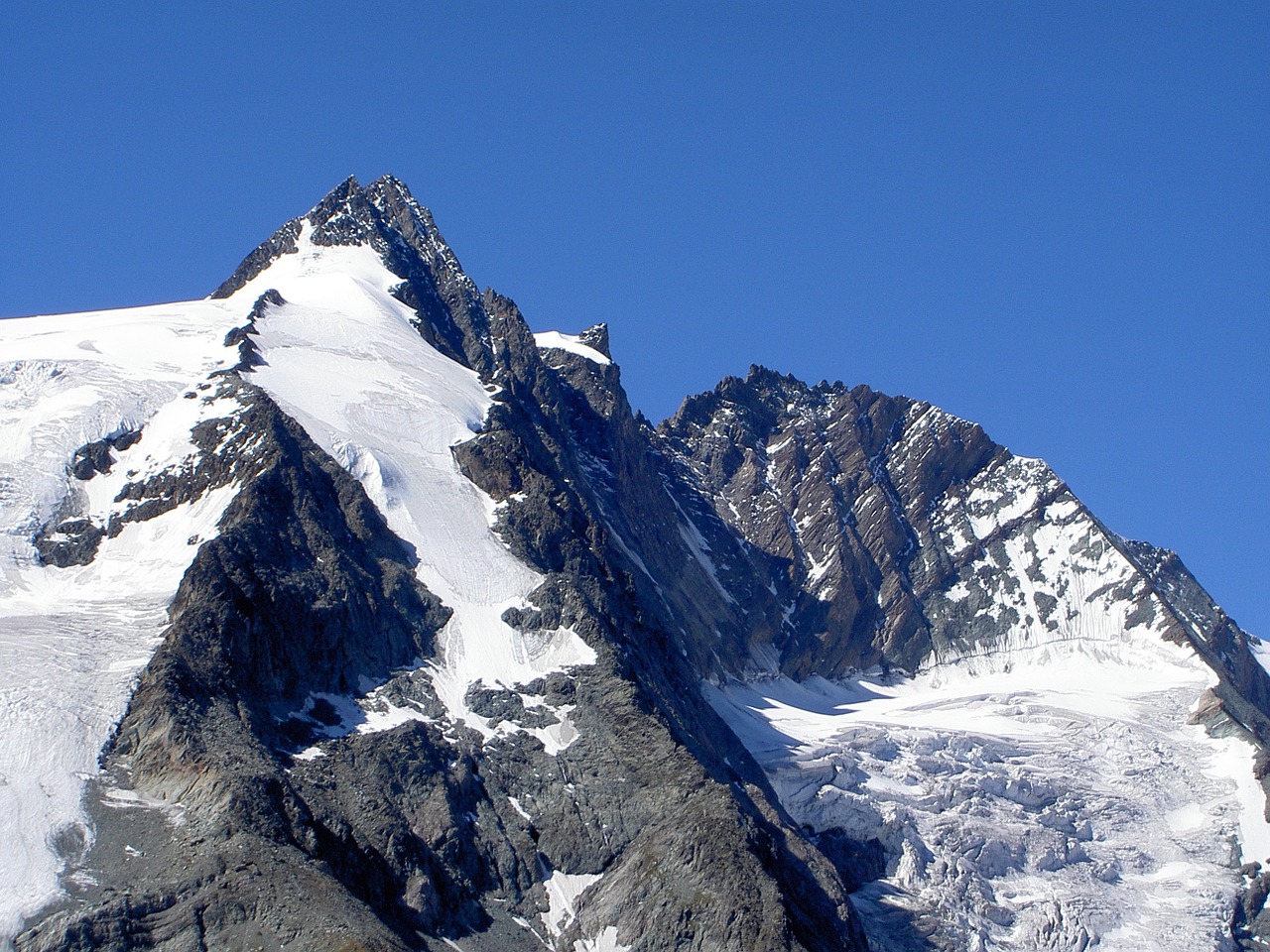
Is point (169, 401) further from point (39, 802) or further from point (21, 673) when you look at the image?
point (39, 802)

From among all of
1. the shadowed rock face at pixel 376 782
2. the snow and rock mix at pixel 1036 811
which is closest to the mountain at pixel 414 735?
the shadowed rock face at pixel 376 782

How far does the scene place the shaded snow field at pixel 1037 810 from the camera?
147m

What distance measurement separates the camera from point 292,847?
85.9 m

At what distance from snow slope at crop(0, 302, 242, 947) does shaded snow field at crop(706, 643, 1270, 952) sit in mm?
60975

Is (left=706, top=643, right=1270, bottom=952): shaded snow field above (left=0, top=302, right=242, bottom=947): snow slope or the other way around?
the other way around

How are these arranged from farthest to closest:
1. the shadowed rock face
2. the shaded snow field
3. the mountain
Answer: the shaded snow field < the mountain < the shadowed rock face

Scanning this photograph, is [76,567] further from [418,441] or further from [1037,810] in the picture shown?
[1037,810]

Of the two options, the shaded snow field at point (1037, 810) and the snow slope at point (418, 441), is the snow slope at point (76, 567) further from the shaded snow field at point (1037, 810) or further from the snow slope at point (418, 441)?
the shaded snow field at point (1037, 810)

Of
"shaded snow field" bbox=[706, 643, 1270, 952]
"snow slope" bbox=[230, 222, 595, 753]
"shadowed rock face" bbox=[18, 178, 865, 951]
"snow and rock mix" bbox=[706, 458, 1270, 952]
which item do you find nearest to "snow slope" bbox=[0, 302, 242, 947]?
"shadowed rock face" bbox=[18, 178, 865, 951]

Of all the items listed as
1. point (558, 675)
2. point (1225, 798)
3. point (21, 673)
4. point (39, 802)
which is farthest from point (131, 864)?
point (1225, 798)

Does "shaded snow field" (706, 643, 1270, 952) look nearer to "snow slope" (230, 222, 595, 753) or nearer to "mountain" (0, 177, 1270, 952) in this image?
"mountain" (0, 177, 1270, 952)

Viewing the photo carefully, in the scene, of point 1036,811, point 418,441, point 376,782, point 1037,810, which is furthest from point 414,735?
point 1037,810

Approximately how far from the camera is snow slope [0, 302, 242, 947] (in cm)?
8606

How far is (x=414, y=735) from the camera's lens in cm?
10644
